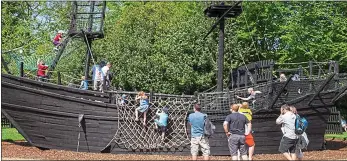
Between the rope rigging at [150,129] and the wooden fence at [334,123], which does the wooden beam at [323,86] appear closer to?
the wooden fence at [334,123]

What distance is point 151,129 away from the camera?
17.9 metres

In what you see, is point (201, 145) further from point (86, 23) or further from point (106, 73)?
point (86, 23)

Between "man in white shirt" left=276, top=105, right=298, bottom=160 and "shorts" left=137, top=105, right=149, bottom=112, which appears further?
"shorts" left=137, top=105, right=149, bottom=112

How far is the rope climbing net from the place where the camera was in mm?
17672

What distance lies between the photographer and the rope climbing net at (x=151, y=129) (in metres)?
17.7

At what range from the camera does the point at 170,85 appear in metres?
31.8

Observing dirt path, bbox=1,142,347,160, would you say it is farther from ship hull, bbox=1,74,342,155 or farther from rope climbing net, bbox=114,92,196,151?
rope climbing net, bbox=114,92,196,151

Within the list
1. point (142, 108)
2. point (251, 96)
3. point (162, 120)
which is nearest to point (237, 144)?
point (162, 120)

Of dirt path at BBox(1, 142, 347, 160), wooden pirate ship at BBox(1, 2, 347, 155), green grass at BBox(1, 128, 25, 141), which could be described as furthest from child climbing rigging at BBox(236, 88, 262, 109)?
green grass at BBox(1, 128, 25, 141)

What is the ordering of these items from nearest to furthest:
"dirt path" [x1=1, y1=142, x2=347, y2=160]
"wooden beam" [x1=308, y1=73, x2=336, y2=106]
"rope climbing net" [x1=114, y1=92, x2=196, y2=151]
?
"dirt path" [x1=1, y1=142, x2=347, y2=160]
"rope climbing net" [x1=114, y1=92, x2=196, y2=151]
"wooden beam" [x1=308, y1=73, x2=336, y2=106]

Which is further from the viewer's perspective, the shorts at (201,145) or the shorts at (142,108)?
the shorts at (142,108)

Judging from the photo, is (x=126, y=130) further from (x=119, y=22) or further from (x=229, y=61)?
(x=119, y=22)

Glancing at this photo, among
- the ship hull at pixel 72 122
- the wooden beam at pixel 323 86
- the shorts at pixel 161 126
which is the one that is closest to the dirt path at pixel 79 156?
→ the ship hull at pixel 72 122

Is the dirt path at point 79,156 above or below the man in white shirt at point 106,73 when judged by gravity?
below
